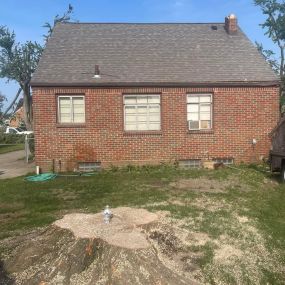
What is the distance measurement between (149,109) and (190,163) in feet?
9.68

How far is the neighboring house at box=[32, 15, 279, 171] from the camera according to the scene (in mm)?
15414

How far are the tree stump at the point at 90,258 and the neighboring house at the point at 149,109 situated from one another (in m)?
9.09

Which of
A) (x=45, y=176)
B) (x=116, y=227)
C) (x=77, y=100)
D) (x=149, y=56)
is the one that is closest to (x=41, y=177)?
(x=45, y=176)

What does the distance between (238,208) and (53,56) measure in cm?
1119

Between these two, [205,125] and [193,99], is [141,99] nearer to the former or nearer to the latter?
[193,99]

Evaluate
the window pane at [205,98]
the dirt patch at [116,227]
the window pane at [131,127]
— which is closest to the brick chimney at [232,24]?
the window pane at [205,98]

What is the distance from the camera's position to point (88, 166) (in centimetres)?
1577

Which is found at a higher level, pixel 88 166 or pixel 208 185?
pixel 88 166

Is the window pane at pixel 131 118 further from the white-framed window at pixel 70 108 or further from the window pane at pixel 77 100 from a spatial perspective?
the window pane at pixel 77 100

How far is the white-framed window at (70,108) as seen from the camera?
50.7 feet

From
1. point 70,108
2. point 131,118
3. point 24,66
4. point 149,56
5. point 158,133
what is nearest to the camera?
point 70,108

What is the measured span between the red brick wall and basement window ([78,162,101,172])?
232 mm

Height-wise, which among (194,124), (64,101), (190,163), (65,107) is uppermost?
(64,101)

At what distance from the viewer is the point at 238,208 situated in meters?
9.30
